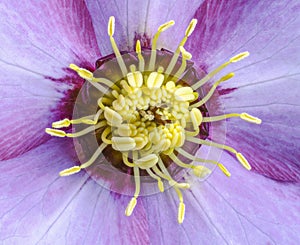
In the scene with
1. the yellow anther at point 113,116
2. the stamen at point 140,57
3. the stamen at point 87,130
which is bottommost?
the stamen at point 87,130

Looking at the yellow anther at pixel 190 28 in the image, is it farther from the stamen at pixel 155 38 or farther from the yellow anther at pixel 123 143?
the yellow anther at pixel 123 143

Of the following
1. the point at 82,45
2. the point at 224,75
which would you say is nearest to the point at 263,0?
the point at 224,75

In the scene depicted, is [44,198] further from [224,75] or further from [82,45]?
[224,75]

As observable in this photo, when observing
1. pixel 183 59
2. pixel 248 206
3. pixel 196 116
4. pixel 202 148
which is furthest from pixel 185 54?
pixel 248 206

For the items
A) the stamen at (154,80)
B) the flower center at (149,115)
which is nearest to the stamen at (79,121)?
the flower center at (149,115)

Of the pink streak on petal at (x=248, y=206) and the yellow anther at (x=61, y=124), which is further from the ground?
the yellow anther at (x=61, y=124)

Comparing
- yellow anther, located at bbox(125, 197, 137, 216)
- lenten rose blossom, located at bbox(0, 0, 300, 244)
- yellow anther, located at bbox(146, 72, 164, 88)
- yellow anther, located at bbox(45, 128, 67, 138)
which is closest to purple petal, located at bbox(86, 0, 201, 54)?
lenten rose blossom, located at bbox(0, 0, 300, 244)
